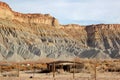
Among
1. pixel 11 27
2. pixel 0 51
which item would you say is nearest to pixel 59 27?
pixel 11 27

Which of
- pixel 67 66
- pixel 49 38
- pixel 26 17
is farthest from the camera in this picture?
pixel 26 17

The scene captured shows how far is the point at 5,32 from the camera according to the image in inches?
4060

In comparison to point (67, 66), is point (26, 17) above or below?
above

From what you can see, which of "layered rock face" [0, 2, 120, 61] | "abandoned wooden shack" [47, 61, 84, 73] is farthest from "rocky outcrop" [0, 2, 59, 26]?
"abandoned wooden shack" [47, 61, 84, 73]

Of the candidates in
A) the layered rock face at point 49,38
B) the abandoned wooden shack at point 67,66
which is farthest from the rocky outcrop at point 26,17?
the abandoned wooden shack at point 67,66

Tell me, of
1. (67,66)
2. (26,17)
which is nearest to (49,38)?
(26,17)

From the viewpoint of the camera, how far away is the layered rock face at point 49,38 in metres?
102

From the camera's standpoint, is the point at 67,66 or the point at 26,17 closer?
the point at 67,66

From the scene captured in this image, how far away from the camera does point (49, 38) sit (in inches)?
4845

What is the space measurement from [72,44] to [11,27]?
101 feet

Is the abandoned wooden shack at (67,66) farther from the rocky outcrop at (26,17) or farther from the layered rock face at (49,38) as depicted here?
the rocky outcrop at (26,17)

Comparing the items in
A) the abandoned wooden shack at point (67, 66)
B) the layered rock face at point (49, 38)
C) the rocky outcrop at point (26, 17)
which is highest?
the rocky outcrop at point (26, 17)

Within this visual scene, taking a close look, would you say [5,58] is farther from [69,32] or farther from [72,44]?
[69,32]

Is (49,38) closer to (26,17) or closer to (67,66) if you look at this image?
(26,17)
